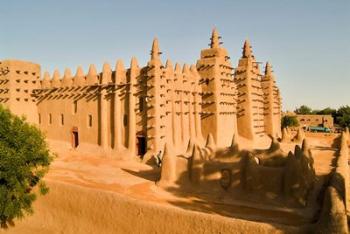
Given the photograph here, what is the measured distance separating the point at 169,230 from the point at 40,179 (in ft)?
32.9

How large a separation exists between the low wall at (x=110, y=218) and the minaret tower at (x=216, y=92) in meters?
17.2

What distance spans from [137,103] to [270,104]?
25.1 meters

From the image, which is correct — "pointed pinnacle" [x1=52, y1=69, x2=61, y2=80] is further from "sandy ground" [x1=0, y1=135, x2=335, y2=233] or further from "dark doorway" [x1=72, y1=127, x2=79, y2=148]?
"sandy ground" [x1=0, y1=135, x2=335, y2=233]

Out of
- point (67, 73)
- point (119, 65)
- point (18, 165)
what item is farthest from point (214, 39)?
point (18, 165)

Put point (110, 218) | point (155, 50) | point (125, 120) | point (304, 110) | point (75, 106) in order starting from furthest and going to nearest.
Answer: point (304, 110)
point (75, 106)
point (125, 120)
point (155, 50)
point (110, 218)

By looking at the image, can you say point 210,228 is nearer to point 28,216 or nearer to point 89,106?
point 28,216

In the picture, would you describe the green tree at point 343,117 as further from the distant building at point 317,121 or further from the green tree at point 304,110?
the green tree at point 304,110

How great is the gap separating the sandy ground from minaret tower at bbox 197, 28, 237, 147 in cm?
1043

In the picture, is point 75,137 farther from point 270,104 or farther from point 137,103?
point 270,104

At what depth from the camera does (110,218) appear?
1630 centimetres

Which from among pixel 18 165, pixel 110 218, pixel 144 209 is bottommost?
pixel 110 218

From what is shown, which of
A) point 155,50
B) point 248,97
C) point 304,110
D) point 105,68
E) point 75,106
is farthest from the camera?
point 304,110

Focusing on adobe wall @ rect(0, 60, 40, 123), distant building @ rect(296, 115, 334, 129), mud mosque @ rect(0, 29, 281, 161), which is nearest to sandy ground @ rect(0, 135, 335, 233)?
mud mosque @ rect(0, 29, 281, 161)

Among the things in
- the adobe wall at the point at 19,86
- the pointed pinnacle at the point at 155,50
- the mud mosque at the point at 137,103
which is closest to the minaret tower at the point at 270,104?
the mud mosque at the point at 137,103
